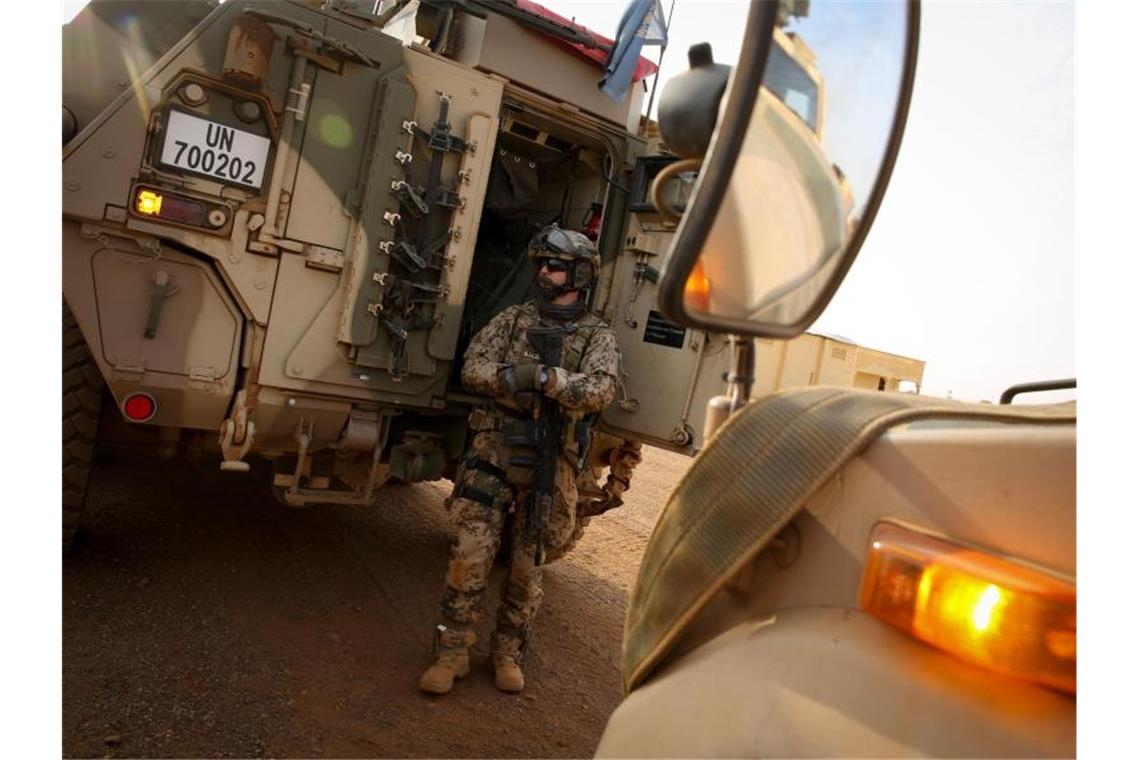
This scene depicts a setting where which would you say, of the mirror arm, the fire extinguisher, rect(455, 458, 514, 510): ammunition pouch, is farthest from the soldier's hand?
the mirror arm

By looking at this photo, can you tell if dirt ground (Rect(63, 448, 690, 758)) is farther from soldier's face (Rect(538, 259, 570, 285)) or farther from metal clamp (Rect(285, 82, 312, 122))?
metal clamp (Rect(285, 82, 312, 122))

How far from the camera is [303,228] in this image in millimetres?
3775

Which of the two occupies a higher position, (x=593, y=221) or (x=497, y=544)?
(x=593, y=221)

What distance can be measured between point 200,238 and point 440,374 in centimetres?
133

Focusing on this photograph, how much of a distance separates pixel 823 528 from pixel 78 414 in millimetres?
3712

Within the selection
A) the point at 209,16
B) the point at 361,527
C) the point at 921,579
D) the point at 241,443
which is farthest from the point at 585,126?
the point at 921,579

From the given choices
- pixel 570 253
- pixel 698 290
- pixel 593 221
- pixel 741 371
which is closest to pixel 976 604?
pixel 698 290

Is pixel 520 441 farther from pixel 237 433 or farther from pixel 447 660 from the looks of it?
pixel 237 433

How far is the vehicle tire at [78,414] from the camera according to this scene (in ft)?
12.0

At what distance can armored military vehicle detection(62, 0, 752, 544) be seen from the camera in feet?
11.4

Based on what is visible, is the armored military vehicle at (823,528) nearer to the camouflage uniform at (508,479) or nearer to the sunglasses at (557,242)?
the camouflage uniform at (508,479)

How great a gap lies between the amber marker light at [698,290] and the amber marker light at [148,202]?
3.06 m

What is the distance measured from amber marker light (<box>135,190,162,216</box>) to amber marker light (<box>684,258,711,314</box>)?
10.0 feet

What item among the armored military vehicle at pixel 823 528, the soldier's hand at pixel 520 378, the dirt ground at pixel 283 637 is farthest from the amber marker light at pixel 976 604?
the soldier's hand at pixel 520 378
